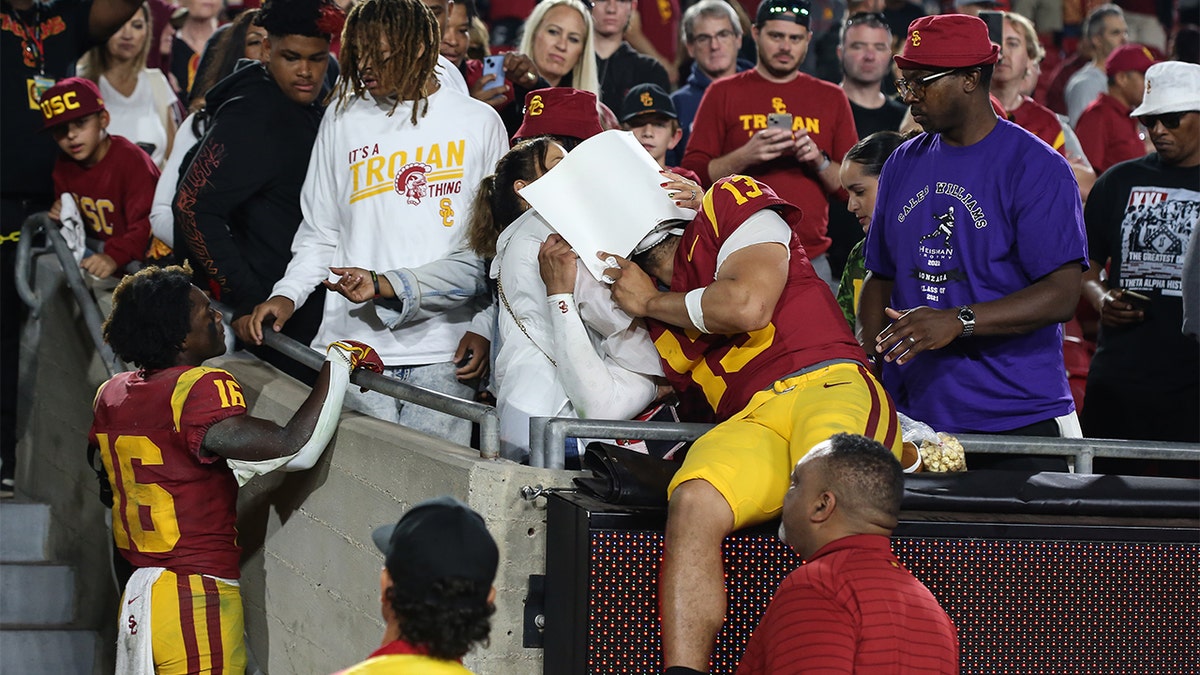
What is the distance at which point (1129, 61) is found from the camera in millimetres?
9500

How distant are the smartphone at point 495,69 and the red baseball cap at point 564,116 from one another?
1584 millimetres

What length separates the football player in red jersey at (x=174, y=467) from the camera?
4.79 metres

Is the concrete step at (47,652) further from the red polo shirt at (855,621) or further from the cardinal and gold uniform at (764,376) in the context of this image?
the red polo shirt at (855,621)

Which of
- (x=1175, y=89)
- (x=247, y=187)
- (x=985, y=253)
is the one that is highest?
(x=1175, y=89)

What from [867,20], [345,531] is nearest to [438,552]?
[345,531]

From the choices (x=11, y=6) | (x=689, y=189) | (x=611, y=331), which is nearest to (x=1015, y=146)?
(x=689, y=189)

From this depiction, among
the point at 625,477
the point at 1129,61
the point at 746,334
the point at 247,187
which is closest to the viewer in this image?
the point at 625,477

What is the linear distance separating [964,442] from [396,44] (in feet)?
8.35

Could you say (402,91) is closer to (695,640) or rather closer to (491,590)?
(695,640)

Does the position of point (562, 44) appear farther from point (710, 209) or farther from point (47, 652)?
point (47, 652)

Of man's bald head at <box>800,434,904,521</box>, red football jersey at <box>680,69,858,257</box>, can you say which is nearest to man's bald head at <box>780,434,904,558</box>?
man's bald head at <box>800,434,904,521</box>

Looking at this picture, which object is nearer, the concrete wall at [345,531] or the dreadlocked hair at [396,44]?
the concrete wall at [345,531]

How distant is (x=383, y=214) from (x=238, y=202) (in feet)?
2.42

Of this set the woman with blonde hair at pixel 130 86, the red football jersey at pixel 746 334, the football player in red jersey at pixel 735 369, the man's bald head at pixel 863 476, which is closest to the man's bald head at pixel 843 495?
the man's bald head at pixel 863 476
